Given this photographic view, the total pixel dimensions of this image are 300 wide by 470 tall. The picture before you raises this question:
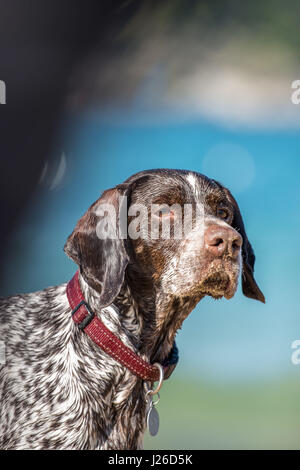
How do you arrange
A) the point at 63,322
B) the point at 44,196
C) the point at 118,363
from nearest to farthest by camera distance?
1. the point at 118,363
2. the point at 63,322
3. the point at 44,196

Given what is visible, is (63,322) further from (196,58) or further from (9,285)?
(196,58)

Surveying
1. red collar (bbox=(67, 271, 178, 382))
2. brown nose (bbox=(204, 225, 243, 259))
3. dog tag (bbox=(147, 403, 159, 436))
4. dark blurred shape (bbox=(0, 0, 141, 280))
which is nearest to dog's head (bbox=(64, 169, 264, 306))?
brown nose (bbox=(204, 225, 243, 259))

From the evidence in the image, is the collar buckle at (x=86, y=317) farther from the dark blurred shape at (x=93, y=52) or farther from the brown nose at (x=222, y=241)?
the dark blurred shape at (x=93, y=52)

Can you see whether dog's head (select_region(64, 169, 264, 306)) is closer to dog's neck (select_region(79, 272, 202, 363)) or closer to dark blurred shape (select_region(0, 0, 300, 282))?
dog's neck (select_region(79, 272, 202, 363))

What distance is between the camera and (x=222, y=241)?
5.69 feet

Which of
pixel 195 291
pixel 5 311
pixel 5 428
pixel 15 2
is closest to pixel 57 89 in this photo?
pixel 15 2

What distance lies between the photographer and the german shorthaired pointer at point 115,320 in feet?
5.90

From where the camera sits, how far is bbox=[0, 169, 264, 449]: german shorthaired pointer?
1.80 meters

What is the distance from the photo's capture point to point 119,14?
288cm

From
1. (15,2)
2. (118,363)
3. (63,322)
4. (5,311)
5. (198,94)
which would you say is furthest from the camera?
(198,94)

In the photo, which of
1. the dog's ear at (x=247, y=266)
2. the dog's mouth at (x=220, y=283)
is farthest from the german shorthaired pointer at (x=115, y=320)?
the dog's ear at (x=247, y=266)

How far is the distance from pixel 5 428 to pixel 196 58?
86.0 inches

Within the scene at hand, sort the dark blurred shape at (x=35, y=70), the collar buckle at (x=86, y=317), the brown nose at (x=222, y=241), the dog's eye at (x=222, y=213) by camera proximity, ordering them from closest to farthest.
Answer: the brown nose at (x=222, y=241) → the collar buckle at (x=86, y=317) → the dog's eye at (x=222, y=213) → the dark blurred shape at (x=35, y=70)

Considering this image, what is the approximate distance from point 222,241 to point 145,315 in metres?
0.44
